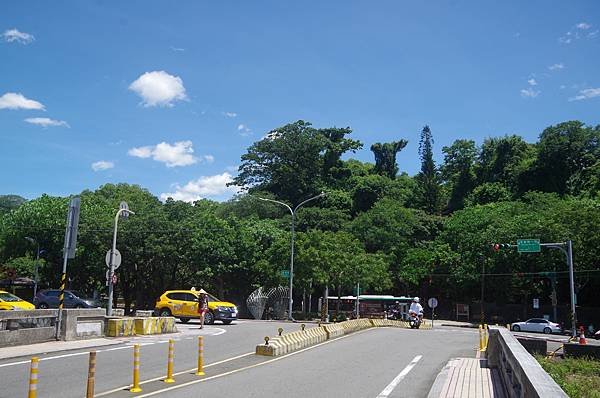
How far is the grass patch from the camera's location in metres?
11.8

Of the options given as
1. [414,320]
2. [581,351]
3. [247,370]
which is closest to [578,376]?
[581,351]

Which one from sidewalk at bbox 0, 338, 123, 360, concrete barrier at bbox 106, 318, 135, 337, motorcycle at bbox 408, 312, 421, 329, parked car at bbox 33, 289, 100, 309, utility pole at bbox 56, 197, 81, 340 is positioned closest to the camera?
sidewalk at bbox 0, 338, 123, 360

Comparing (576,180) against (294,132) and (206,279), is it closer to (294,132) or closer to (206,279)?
(294,132)

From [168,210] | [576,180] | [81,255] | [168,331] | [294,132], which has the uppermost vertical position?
[294,132]

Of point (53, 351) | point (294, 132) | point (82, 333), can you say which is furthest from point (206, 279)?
point (294, 132)

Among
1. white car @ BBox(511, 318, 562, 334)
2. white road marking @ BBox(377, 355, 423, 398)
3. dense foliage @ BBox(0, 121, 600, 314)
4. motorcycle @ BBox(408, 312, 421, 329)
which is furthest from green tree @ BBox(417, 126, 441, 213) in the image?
white road marking @ BBox(377, 355, 423, 398)

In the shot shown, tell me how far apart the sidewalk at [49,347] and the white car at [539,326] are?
3944cm

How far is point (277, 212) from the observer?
7200 cm

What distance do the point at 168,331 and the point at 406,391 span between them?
14.8 metres

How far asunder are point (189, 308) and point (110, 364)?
16.1 meters

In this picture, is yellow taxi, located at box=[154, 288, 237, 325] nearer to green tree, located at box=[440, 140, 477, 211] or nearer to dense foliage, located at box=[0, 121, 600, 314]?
dense foliage, located at box=[0, 121, 600, 314]

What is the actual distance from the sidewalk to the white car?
3944 cm

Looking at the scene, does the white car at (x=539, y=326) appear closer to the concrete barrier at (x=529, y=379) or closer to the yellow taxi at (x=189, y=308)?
the yellow taxi at (x=189, y=308)

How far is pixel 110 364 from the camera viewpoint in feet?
45.1
